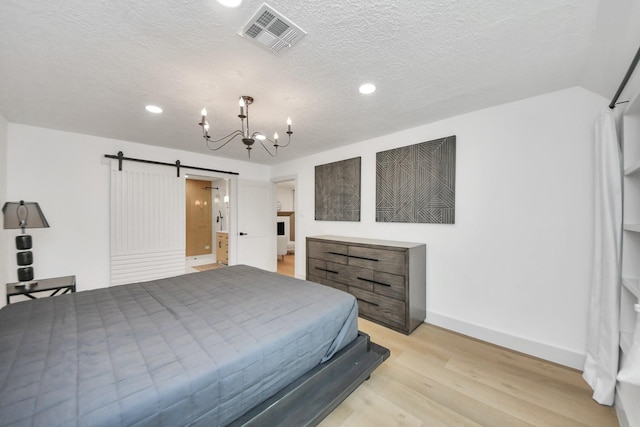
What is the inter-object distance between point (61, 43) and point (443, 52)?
2512mm

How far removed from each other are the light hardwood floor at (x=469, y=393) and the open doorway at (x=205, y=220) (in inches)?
223

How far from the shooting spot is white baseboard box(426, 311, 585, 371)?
2088mm

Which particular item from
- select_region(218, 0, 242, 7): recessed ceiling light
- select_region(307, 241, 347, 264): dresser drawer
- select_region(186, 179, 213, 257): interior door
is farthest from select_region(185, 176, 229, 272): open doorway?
select_region(218, 0, 242, 7): recessed ceiling light

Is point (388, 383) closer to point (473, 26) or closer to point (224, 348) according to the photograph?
point (224, 348)

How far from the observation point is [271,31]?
143cm

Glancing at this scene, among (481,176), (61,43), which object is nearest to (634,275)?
(481,176)

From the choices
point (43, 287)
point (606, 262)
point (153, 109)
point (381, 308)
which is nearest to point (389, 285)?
point (381, 308)

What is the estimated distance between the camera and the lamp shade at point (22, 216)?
2.54 meters

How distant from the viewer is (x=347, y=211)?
12.7 feet

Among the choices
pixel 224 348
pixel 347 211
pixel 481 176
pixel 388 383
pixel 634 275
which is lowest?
pixel 388 383

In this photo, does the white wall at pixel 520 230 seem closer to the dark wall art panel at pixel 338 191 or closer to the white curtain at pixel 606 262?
the white curtain at pixel 606 262

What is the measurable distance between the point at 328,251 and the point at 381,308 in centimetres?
105

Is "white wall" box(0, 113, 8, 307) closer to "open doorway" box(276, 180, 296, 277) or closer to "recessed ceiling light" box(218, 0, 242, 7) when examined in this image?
"recessed ceiling light" box(218, 0, 242, 7)

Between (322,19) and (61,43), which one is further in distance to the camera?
(61,43)
